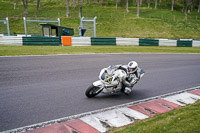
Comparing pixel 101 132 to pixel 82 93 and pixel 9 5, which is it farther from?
pixel 9 5

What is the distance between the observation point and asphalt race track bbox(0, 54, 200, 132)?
5.67 m

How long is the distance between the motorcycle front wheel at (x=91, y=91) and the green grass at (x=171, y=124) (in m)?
2.15

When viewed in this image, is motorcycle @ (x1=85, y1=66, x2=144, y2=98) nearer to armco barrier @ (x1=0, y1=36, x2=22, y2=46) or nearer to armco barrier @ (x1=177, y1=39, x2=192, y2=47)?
armco barrier @ (x1=0, y1=36, x2=22, y2=46)

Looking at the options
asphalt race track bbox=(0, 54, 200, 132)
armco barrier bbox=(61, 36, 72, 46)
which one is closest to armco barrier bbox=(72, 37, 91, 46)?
armco barrier bbox=(61, 36, 72, 46)

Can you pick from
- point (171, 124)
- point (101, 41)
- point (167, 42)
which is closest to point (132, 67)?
point (171, 124)

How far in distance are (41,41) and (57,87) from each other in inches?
543

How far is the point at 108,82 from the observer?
668cm

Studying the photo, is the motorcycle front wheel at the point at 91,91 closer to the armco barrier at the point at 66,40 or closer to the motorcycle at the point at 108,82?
the motorcycle at the point at 108,82

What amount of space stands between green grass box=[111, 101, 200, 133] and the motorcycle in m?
1.83

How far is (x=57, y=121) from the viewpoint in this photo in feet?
17.2

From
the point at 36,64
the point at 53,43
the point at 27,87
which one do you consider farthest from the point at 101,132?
the point at 53,43

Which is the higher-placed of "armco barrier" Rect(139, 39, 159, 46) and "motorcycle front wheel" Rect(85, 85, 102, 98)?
"armco barrier" Rect(139, 39, 159, 46)

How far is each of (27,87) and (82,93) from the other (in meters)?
2.20

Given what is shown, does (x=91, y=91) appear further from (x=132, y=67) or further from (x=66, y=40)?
(x=66, y=40)
